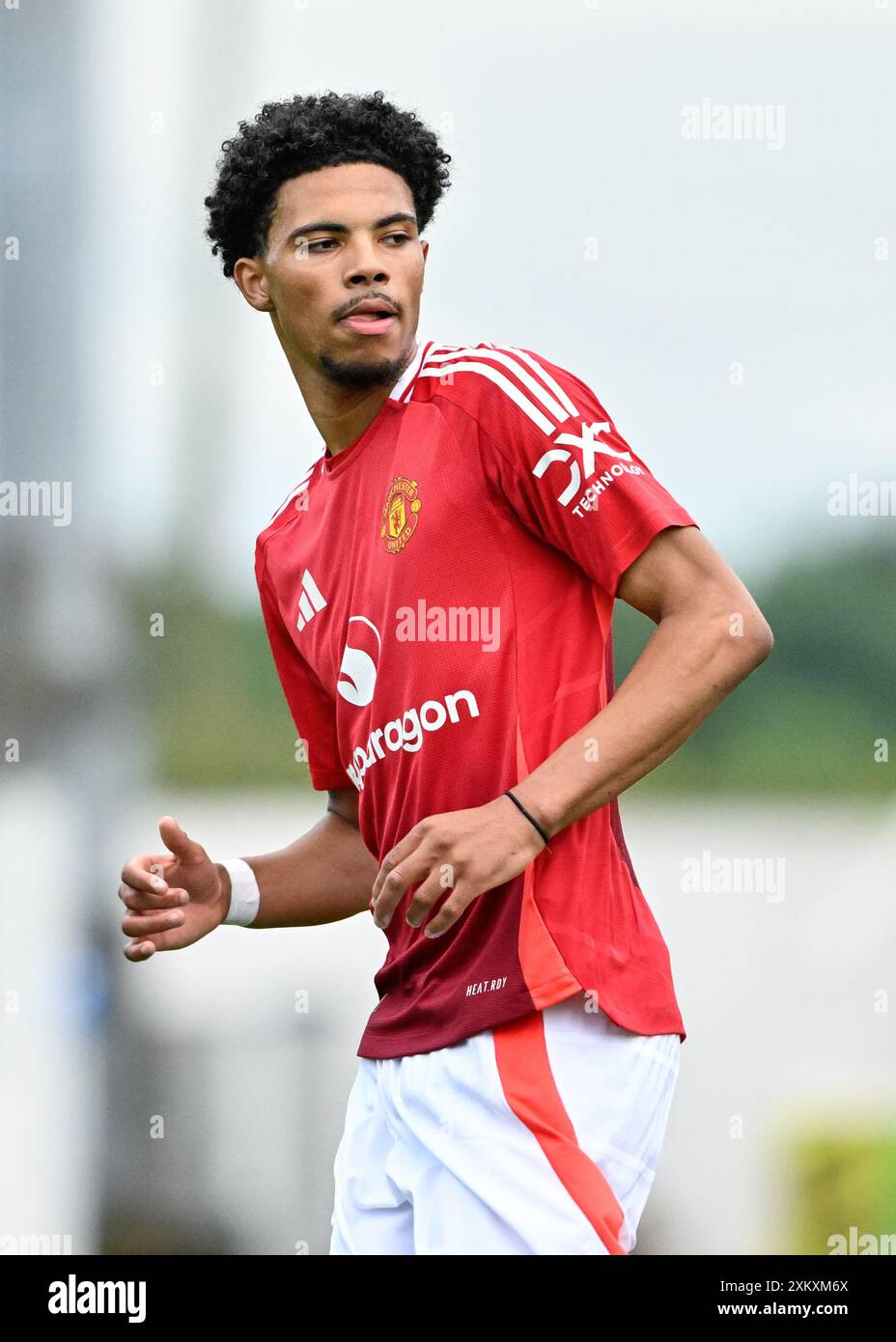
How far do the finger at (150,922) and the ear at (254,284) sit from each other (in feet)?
3.31

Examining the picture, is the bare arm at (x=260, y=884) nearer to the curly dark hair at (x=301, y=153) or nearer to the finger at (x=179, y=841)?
the finger at (x=179, y=841)

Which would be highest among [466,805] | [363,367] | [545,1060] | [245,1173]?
[363,367]

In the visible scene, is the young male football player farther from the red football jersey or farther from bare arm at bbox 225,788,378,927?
bare arm at bbox 225,788,378,927

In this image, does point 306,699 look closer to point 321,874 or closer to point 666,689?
point 321,874

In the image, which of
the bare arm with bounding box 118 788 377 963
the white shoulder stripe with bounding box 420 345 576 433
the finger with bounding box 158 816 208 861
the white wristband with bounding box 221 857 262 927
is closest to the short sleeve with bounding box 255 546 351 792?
the bare arm with bounding box 118 788 377 963

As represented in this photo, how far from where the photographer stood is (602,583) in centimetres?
198

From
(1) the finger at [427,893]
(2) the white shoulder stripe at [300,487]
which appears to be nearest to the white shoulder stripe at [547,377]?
(2) the white shoulder stripe at [300,487]

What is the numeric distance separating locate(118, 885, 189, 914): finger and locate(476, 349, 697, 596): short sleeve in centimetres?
78

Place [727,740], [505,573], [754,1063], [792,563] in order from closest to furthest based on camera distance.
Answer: [505,573] → [754,1063] → [792,563] → [727,740]

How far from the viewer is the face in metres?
2.26

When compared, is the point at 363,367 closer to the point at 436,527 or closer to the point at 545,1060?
the point at 436,527

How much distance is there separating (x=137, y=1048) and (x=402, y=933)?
3002 mm

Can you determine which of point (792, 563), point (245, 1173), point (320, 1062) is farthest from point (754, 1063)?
point (792, 563)

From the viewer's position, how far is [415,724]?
6.97 feet
